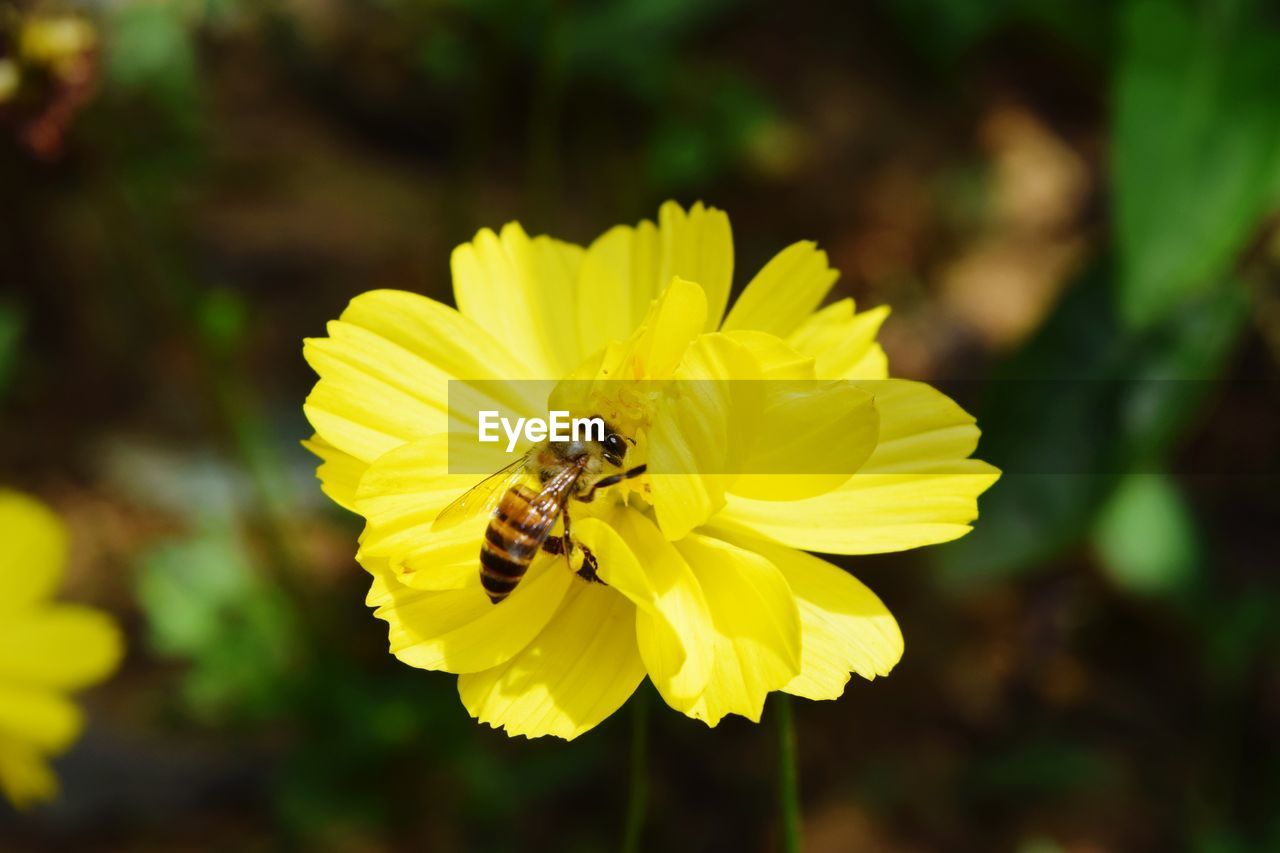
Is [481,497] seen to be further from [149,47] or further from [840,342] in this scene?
[149,47]

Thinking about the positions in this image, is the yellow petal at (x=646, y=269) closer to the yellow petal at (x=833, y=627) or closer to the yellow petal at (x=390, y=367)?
the yellow petal at (x=390, y=367)

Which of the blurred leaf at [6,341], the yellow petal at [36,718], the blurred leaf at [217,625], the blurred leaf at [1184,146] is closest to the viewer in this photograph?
the yellow petal at [36,718]

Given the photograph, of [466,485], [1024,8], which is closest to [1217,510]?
[1024,8]

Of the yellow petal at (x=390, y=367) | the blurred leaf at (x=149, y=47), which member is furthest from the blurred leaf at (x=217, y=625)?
the yellow petal at (x=390, y=367)

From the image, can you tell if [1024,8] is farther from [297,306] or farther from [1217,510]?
[297,306]

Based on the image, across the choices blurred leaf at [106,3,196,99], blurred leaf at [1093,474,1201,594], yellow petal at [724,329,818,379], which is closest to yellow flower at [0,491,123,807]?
yellow petal at [724,329,818,379]

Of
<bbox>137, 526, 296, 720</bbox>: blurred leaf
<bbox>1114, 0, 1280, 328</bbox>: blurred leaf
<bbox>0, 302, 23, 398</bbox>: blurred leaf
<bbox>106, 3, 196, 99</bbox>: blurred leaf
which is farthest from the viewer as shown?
<bbox>106, 3, 196, 99</bbox>: blurred leaf

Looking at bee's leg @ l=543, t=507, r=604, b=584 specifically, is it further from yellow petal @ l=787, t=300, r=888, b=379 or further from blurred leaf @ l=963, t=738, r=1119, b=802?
blurred leaf @ l=963, t=738, r=1119, b=802
